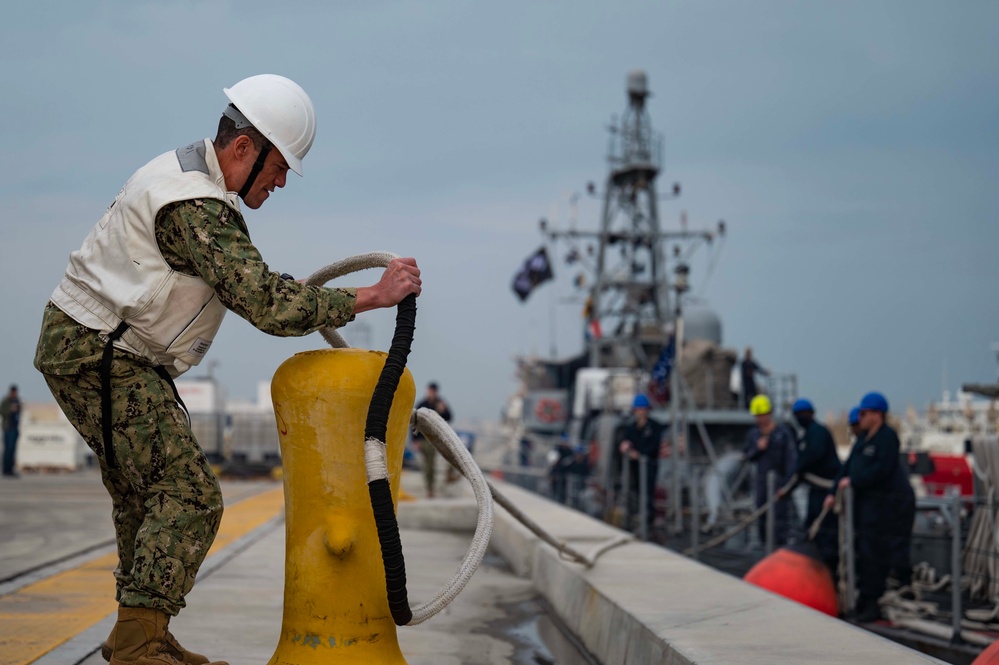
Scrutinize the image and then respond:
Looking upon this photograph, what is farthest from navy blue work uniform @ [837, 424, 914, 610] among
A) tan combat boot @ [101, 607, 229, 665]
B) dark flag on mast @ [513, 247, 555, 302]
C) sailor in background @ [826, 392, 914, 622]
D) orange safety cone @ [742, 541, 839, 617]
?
dark flag on mast @ [513, 247, 555, 302]

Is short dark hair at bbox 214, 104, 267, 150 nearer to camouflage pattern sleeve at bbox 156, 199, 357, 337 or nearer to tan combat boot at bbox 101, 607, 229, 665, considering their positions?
camouflage pattern sleeve at bbox 156, 199, 357, 337

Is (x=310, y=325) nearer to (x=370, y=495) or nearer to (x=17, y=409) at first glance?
(x=370, y=495)

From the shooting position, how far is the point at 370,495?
3.12 meters

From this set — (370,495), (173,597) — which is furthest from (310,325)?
(173,597)

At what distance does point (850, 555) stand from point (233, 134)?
6304 millimetres

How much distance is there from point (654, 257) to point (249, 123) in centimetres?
3237

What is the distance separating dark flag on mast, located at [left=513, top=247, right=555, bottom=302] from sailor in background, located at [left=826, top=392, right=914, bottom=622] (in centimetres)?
2563

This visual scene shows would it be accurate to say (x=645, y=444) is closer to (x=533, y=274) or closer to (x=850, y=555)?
(x=850, y=555)

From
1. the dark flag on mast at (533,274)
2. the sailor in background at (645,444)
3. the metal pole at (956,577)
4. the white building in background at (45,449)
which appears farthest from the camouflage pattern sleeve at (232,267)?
the dark flag on mast at (533,274)

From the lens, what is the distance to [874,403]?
859 centimetres

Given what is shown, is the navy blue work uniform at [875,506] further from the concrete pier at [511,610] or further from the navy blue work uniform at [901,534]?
the concrete pier at [511,610]

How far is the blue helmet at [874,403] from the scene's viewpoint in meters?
8.54

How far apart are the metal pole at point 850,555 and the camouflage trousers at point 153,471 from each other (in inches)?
240

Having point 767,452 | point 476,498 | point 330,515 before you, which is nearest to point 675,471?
point 767,452
